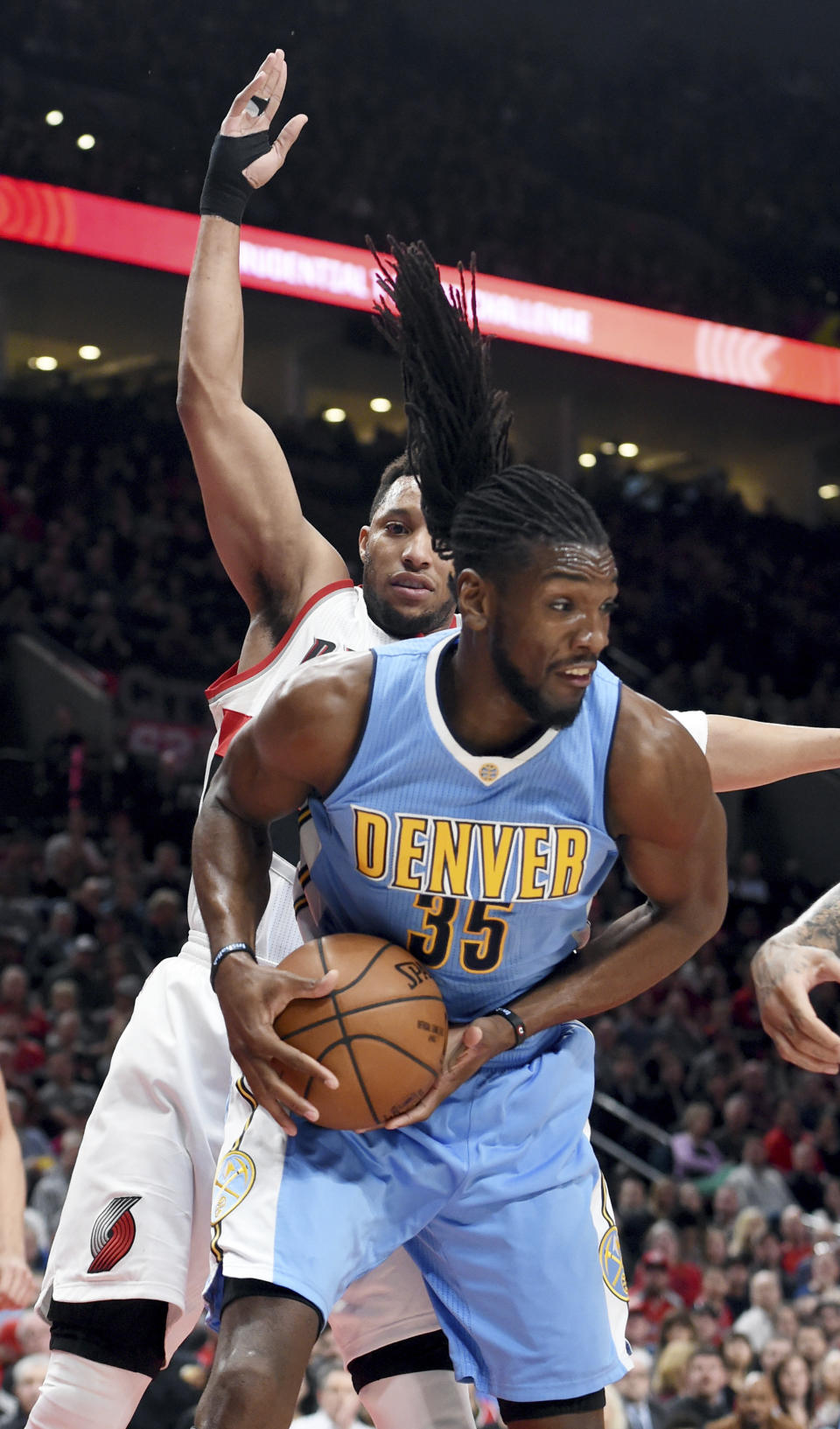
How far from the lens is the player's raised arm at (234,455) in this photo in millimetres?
3229

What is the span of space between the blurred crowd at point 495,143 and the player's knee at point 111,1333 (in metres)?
12.8

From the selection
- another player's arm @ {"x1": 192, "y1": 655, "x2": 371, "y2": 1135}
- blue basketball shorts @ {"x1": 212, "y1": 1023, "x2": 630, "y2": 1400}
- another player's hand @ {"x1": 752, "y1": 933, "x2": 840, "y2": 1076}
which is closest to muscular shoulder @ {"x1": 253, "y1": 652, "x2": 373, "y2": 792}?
another player's arm @ {"x1": 192, "y1": 655, "x2": 371, "y2": 1135}

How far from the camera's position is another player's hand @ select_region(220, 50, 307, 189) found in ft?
11.3

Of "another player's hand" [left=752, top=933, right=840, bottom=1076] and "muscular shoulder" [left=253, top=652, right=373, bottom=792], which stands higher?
"muscular shoulder" [left=253, top=652, right=373, bottom=792]

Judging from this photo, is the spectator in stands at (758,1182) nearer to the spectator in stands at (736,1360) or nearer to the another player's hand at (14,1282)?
the spectator in stands at (736,1360)

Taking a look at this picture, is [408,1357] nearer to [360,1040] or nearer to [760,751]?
[360,1040]

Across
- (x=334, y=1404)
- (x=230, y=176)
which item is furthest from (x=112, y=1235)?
(x=334, y=1404)

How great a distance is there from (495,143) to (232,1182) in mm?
18380

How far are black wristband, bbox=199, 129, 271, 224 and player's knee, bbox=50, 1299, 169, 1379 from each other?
7.04ft

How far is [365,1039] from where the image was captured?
247 cm

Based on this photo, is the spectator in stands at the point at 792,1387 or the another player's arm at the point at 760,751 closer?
the another player's arm at the point at 760,751

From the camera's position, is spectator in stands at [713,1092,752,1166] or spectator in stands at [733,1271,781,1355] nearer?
spectator in stands at [733,1271,781,1355]

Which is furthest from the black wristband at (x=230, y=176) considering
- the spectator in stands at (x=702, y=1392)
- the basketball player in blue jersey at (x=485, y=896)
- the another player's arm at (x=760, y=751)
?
the spectator in stands at (x=702, y=1392)

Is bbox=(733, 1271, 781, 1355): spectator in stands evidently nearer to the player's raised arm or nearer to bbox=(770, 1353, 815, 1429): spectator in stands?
bbox=(770, 1353, 815, 1429): spectator in stands
